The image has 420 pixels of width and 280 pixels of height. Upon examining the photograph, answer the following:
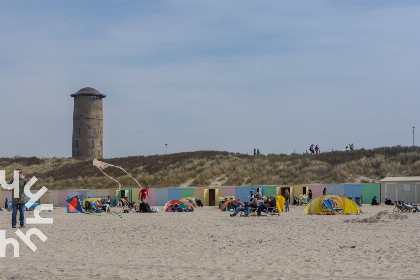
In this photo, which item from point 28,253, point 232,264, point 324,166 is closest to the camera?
point 232,264

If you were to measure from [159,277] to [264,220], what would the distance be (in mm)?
11621

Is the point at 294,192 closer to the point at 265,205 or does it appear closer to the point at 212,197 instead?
the point at 212,197

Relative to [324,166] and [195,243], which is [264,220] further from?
[324,166]

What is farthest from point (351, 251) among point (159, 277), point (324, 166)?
point (324, 166)

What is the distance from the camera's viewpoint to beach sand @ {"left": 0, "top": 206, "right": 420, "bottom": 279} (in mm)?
8695

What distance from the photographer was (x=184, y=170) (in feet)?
185

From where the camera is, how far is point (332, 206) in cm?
2397

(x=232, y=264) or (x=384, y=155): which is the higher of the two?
(x=384, y=155)

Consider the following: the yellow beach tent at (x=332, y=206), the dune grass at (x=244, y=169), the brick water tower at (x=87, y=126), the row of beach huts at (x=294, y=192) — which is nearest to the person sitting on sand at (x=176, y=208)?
the yellow beach tent at (x=332, y=206)

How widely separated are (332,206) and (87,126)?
56.0 m

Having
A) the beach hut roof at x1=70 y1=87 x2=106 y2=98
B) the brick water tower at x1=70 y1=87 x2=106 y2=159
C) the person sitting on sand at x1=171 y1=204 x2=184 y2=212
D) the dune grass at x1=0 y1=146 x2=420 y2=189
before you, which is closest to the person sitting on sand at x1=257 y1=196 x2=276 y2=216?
the person sitting on sand at x1=171 y1=204 x2=184 y2=212

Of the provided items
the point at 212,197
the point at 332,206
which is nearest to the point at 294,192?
the point at 212,197

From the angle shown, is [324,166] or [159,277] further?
[324,166]

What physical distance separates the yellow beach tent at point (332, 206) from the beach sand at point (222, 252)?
21.7ft
